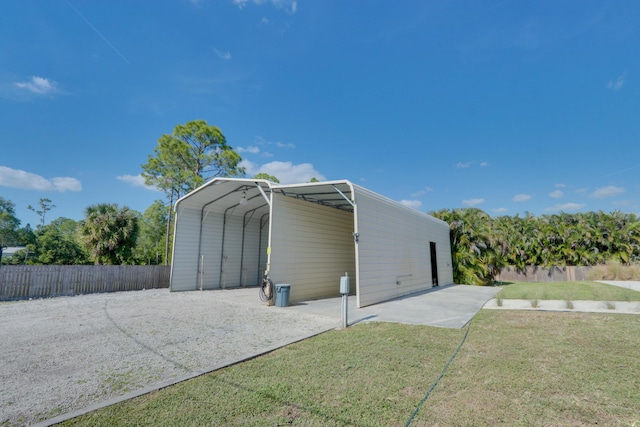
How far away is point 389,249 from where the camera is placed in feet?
32.1

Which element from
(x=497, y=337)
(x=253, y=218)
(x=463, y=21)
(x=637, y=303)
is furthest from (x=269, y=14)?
(x=637, y=303)

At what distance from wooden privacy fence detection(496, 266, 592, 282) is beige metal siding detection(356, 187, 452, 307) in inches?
344

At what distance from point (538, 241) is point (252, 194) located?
61.0ft

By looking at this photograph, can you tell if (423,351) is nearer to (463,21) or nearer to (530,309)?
(530,309)

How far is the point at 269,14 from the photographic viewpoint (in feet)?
34.6

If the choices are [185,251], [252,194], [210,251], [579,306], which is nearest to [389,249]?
[579,306]

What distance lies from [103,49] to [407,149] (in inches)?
766

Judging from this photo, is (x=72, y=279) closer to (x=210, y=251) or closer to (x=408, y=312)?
(x=210, y=251)

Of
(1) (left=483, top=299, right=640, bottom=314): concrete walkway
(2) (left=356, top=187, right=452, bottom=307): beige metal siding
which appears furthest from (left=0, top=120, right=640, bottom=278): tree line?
(1) (left=483, top=299, right=640, bottom=314): concrete walkway

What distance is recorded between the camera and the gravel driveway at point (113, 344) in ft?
9.53

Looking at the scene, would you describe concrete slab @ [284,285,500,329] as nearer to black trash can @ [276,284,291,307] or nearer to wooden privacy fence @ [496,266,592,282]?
black trash can @ [276,284,291,307]

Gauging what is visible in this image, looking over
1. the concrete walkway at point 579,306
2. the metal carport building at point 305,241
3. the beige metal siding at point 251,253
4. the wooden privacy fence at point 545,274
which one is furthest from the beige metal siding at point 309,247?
the wooden privacy fence at point 545,274

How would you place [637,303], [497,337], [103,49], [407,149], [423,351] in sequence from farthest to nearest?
[407,149] < [103,49] < [637,303] < [497,337] < [423,351]

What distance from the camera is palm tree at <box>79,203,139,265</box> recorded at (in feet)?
47.4
